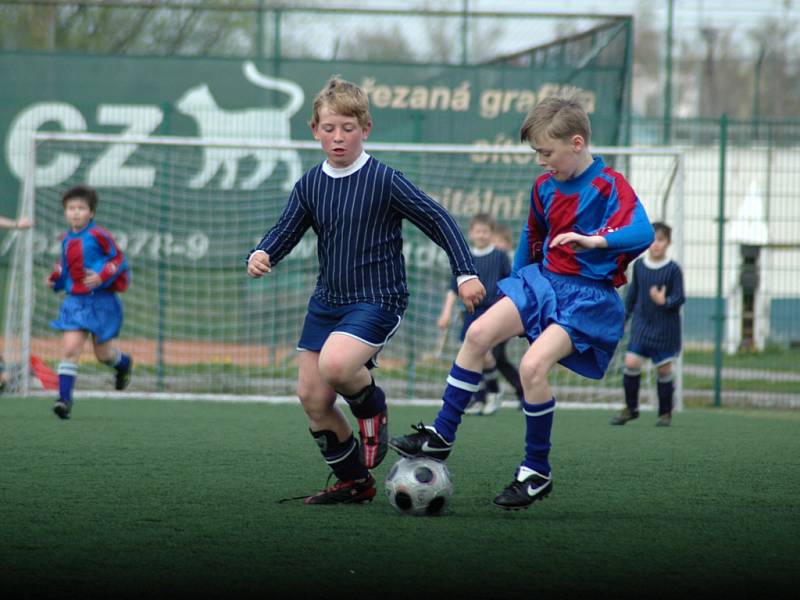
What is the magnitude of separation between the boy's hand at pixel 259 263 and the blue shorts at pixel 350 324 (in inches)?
9.8

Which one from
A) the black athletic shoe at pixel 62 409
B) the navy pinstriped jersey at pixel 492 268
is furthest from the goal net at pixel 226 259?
the black athletic shoe at pixel 62 409

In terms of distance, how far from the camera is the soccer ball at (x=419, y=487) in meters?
4.48

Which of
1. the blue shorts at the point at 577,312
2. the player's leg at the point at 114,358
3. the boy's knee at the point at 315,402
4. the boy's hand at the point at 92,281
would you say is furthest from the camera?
the player's leg at the point at 114,358

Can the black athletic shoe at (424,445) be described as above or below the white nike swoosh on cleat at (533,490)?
above

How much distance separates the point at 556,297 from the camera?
4789 millimetres

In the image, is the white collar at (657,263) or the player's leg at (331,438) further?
the white collar at (657,263)

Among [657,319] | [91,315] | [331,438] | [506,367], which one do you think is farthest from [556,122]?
[506,367]

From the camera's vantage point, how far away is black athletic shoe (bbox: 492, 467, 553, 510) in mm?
4566

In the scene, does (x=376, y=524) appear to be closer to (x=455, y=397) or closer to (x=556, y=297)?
(x=455, y=397)

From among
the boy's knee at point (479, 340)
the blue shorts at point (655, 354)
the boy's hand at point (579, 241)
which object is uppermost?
the boy's hand at point (579, 241)

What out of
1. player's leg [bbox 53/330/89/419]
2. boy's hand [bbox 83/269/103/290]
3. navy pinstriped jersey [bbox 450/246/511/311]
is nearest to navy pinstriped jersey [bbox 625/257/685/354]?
navy pinstriped jersey [bbox 450/246/511/311]

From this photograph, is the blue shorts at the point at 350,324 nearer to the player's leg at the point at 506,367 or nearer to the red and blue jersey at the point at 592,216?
the red and blue jersey at the point at 592,216

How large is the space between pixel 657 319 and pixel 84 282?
13.9 ft

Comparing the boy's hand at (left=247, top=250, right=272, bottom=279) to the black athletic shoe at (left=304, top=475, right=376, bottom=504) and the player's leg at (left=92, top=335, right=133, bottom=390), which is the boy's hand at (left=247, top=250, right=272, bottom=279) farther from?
the player's leg at (left=92, top=335, right=133, bottom=390)
